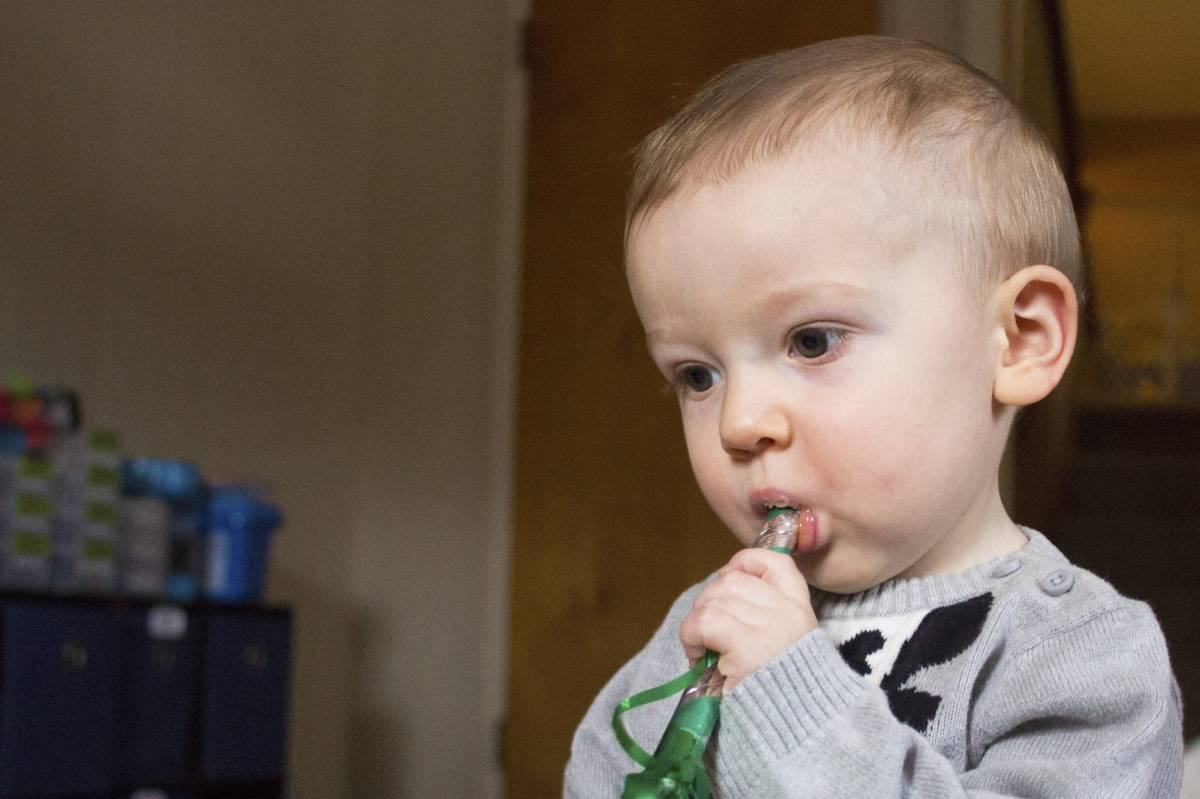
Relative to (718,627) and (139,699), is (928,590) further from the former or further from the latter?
(139,699)

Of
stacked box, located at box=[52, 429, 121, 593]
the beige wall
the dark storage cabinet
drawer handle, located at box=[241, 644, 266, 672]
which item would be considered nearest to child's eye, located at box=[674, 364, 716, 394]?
the dark storage cabinet

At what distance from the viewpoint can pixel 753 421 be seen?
2.66 feet

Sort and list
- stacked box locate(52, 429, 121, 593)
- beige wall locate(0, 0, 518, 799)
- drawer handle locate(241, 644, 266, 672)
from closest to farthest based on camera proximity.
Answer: stacked box locate(52, 429, 121, 593), drawer handle locate(241, 644, 266, 672), beige wall locate(0, 0, 518, 799)

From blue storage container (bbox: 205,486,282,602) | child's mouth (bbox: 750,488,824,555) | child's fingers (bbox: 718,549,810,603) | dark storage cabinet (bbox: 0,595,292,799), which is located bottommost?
dark storage cabinet (bbox: 0,595,292,799)

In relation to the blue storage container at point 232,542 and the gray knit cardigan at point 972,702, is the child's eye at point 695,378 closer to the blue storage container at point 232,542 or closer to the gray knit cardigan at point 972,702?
the gray knit cardigan at point 972,702

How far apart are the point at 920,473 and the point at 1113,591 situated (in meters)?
0.14

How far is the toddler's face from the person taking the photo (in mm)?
811

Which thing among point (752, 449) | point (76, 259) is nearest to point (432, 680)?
point (76, 259)

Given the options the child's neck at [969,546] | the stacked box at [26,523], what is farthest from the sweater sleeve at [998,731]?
the stacked box at [26,523]

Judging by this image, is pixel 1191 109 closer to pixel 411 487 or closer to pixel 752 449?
pixel 411 487

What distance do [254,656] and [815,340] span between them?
8.10 feet

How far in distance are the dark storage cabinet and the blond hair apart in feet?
6.33

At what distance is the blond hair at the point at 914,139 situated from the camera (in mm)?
840

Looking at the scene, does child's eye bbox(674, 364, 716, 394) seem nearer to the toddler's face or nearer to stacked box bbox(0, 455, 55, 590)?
the toddler's face
